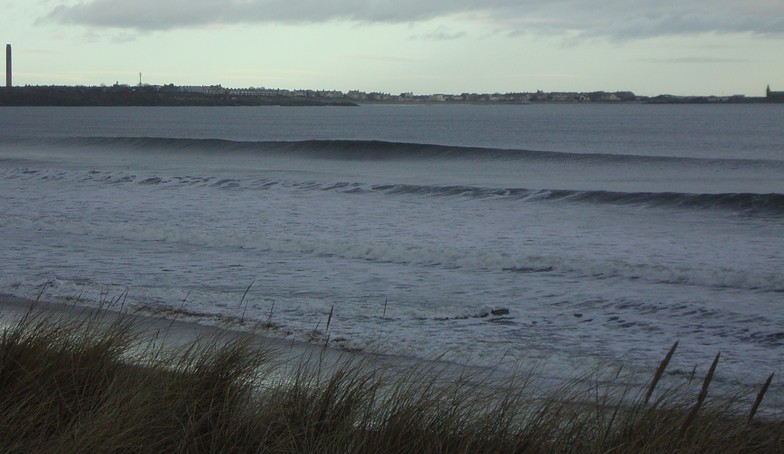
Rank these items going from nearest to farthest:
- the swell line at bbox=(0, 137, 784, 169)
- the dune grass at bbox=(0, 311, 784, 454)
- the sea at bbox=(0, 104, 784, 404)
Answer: the dune grass at bbox=(0, 311, 784, 454) < the sea at bbox=(0, 104, 784, 404) < the swell line at bbox=(0, 137, 784, 169)

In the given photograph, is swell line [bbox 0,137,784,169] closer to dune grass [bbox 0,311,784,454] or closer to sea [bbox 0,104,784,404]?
sea [bbox 0,104,784,404]

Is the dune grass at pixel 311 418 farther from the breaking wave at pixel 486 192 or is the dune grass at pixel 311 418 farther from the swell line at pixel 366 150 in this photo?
the swell line at pixel 366 150

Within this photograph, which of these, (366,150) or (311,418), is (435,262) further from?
(366,150)

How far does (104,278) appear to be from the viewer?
12.7m

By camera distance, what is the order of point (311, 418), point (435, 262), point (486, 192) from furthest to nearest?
1. point (486, 192)
2. point (435, 262)
3. point (311, 418)

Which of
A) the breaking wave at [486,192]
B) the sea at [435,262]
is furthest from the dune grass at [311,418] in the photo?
the breaking wave at [486,192]

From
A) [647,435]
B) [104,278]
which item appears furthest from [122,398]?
[104,278]

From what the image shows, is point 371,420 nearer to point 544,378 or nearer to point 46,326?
point 46,326

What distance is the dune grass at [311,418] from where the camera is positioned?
4.27 meters

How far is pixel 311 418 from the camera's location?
4633mm

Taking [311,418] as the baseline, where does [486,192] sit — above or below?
above

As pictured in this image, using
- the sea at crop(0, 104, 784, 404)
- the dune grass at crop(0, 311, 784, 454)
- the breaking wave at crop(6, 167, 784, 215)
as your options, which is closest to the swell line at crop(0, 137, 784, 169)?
the sea at crop(0, 104, 784, 404)

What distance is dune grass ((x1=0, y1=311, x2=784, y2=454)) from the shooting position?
14.0 feet

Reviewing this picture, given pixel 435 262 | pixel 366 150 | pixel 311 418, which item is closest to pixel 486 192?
pixel 435 262
